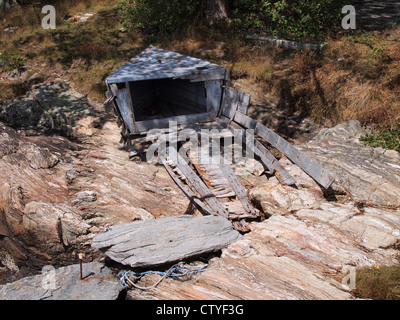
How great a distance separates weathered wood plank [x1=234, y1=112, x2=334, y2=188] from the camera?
6211 millimetres

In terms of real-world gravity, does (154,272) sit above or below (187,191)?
below

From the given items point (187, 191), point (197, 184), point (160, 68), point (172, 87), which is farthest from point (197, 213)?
point (172, 87)

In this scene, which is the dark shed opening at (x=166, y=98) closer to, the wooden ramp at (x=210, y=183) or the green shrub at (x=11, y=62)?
the wooden ramp at (x=210, y=183)

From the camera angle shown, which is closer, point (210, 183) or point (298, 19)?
point (210, 183)

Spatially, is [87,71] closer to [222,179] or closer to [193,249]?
[222,179]

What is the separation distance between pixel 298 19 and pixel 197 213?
8.87 metres

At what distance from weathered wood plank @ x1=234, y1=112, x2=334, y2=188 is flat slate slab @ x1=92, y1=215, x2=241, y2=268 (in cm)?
226

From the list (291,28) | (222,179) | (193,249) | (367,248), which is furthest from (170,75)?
(291,28)

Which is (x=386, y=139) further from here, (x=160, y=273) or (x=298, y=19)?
(x=160, y=273)

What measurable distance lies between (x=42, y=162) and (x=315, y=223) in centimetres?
507

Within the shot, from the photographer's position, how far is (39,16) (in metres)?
14.1

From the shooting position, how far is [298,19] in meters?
11.5

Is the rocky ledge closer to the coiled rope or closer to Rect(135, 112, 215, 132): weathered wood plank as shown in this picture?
the coiled rope

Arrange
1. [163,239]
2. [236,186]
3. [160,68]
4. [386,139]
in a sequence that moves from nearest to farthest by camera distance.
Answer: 1. [163,239]
2. [236,186]
3. [386,139]
4. [160,68]
